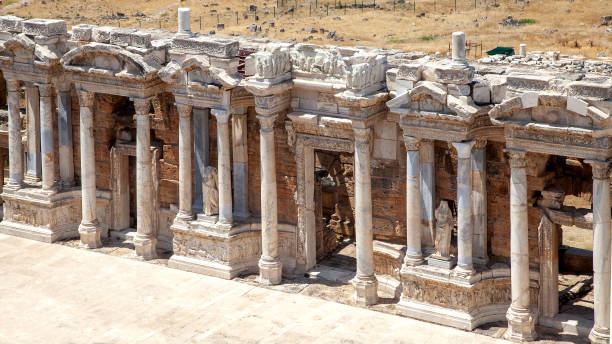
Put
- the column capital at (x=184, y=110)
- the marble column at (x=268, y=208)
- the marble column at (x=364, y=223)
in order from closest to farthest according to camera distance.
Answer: the marble column at (x=364, y=223), the marble column at (x=268, y=208), the column capital at (x=184, y=110)

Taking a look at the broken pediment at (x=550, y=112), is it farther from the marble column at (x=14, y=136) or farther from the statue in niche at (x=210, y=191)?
the marble column at (x=14, y=136)

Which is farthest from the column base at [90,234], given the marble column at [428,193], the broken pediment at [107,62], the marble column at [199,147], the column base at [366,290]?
the marble column at [428,193]

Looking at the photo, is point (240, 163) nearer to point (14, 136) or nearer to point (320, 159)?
point (320, 159)

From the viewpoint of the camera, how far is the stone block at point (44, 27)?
104ft

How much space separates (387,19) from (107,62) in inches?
1345

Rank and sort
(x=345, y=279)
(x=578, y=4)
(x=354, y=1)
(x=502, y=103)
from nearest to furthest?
1. (x=502, y=103)
2. (x=345, y=279)
3. (x=578, y=4)
4. (x=354, y=1)

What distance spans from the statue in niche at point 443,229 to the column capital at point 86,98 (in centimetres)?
1038

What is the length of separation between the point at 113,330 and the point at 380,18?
3895 cm

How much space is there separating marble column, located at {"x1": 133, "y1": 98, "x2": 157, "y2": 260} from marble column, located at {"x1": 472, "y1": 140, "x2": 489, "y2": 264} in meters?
9.13

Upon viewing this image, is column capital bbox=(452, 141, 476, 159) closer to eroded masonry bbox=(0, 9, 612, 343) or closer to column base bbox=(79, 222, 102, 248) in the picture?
eroded masonry bbox=(0, 9, 612, 343)

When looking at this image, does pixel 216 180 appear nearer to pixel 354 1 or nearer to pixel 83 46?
pixel 83 46

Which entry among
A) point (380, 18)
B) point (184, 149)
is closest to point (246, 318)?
point (184, 149)

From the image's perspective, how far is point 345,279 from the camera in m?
29.8

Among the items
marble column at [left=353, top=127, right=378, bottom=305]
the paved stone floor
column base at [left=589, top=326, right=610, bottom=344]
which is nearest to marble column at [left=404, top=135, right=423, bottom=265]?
marble column at [left=353, top=127, right=378, bottom=305]
